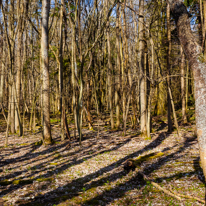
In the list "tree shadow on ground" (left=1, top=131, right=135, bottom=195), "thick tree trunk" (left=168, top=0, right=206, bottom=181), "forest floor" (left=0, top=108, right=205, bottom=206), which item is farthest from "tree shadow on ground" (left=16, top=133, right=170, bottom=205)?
"thick tree trunk" (left=168, top=0, right=206, bottom=181)

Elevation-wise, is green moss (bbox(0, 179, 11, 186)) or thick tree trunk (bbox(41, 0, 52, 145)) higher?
thick tree trunk (bbox(41, 0, 52, 145))

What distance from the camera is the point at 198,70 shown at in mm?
3898

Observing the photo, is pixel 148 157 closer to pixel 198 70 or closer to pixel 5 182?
pixel 198 70

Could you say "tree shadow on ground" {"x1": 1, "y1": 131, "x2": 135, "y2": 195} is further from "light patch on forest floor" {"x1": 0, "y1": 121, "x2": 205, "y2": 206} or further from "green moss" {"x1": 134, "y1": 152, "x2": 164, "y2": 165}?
"green moss" {"x1": 134, "y1": 152, "x2": 164, "y2": 165}

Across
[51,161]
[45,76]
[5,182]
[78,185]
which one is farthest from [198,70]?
[45,76]

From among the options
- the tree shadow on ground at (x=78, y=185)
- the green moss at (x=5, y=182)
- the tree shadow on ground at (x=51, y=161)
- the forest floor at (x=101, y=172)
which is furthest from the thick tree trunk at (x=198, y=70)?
the green moss at (x=5, y=182)

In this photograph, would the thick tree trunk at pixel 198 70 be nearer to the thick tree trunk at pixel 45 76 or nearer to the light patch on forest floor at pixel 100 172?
the light patch on forest floor at pixel 100 172

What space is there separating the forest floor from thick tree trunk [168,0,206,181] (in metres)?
1.87

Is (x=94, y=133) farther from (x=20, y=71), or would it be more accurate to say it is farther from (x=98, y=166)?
(x=20, y=71)

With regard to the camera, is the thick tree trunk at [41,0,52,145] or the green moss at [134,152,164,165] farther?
the thick tree trunk at [41,0,52,145]

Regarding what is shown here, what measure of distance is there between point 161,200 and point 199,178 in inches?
61.2

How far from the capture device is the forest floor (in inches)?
210

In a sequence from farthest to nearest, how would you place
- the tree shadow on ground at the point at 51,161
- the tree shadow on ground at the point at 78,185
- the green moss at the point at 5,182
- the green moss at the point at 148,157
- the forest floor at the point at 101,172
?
the green moss at the point at 148,157, the tree shadow on ground at the point at 51,161, the green moss at the point at 5,182, the tree shadow on ground at the point at 78,185, the forest floor at the point at 101,172

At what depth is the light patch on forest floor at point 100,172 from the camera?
17.6 ft
